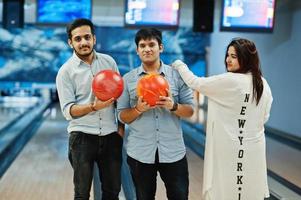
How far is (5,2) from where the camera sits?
5.58m

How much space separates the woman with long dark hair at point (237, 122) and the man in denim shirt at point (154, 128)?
126 millimetres

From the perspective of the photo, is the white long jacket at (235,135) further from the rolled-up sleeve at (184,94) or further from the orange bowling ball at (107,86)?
the orange bowling ball at (107,86)

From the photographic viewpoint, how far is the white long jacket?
181cm

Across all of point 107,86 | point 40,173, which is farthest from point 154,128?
point 40,173

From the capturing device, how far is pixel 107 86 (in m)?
1.81

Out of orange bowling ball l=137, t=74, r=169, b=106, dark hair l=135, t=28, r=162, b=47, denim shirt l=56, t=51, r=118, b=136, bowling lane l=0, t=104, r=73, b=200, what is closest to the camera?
orange bowling ball l=137, t=74, r=169, b=106

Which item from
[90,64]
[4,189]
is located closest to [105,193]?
[90,64]

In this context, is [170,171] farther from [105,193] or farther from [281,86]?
[281,86]

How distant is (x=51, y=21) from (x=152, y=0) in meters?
1.31

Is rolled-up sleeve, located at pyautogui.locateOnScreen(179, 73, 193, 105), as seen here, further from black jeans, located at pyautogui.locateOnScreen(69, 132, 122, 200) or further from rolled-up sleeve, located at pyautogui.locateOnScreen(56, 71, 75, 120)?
rolled-up sleeve, located at pyautogui.locateOnScreen(56, 71, 75, 120)

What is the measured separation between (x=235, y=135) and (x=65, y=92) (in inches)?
32.9

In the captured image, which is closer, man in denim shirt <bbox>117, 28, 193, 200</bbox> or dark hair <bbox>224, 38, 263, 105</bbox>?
dark hair <bbox>224, 38, 263, 105</bbox>

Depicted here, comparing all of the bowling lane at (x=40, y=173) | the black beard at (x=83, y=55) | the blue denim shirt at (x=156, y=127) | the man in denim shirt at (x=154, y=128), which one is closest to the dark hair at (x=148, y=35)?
the man in denim shirt at (x=154, y=128)

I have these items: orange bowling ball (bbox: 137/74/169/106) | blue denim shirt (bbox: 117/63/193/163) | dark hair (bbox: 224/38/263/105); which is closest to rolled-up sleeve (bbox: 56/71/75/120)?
blue denim shirt (bbox: 117/63/193/163)
